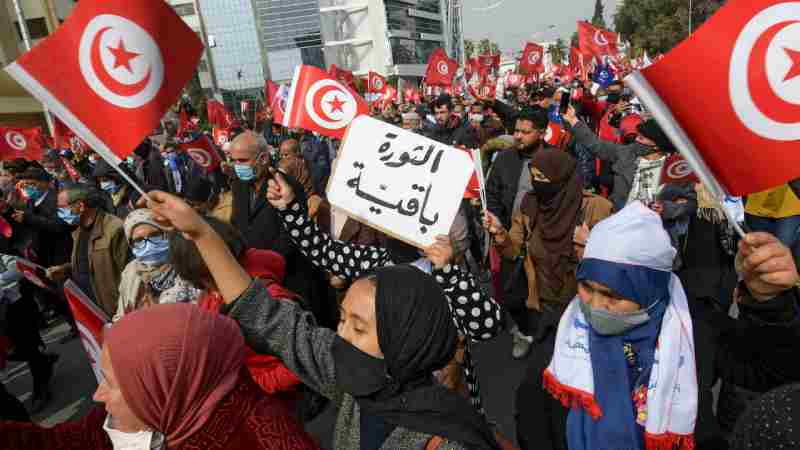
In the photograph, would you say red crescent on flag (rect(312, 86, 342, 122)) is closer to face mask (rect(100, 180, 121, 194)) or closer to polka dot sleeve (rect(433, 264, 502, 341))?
polka dot sleeve (rect(433, 264, 502, 341))

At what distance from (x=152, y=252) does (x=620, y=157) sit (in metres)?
3.64

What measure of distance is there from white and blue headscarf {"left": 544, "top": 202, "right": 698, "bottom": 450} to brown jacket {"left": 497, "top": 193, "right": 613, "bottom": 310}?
4.19 feet

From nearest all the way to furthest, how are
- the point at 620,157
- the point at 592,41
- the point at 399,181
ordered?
the point at 399,181, the point at 620,157, the point at 592,41

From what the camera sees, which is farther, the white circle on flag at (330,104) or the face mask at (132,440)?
the white circle on flag at (330,104)

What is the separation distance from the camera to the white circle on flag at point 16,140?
→ 28.7 ft

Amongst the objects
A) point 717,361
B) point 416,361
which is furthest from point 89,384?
point 717,361

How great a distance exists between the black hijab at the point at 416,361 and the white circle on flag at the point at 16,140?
32.6 ft

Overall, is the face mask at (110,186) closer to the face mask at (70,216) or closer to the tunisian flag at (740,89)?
the face mask at (70,216)

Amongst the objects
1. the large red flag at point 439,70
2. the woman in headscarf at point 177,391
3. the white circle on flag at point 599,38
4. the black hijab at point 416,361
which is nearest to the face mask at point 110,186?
the woman in headscarf at point 177,391

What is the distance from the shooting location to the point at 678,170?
3.23m

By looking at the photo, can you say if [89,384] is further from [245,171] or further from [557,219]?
[557,219]

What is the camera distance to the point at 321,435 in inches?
130

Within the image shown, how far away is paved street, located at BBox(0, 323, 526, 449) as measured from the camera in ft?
10.9

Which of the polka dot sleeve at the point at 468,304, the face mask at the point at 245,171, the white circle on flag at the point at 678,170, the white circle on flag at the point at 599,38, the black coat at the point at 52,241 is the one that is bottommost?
the black coat at the point at 52,241
